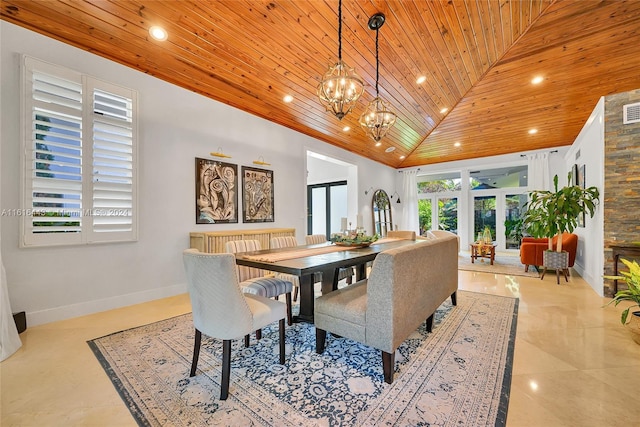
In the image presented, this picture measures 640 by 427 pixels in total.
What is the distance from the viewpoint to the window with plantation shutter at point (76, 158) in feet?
8.37

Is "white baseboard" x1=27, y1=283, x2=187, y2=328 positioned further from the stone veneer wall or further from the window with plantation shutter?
the stone veneer wall

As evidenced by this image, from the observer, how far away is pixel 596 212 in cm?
400

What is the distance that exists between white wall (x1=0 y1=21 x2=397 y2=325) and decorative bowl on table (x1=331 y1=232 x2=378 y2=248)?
6.74 ft

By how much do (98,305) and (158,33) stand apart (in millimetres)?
3041

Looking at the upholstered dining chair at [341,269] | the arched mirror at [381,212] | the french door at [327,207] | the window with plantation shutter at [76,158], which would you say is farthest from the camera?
the arched mirror at [381,212]

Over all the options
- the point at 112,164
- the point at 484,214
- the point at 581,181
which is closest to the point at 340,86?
the point at 112,164

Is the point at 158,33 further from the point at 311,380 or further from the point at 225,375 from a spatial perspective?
the point at 311,380

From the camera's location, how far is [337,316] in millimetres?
1935

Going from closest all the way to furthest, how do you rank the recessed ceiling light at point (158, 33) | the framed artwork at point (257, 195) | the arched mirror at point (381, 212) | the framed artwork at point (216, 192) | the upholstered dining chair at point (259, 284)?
1. the upholstered dining chair at point (259, 284)
2. the recessed ceiling light at point (158, 33)
3. the framed artwork at point (216, 192)
4. the framed artwork at point (257, 195)
5. the arched mirror at point (381, 212)

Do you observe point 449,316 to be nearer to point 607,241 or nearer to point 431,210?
point 607,241

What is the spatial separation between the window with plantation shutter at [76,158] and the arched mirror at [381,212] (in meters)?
6.20

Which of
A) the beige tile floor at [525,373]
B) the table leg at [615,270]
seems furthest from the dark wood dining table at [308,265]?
the table leg at [615,270]

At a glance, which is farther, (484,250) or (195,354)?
(484,250)

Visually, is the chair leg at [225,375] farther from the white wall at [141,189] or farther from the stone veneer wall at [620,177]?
the stone veneer wall at [620,177]
